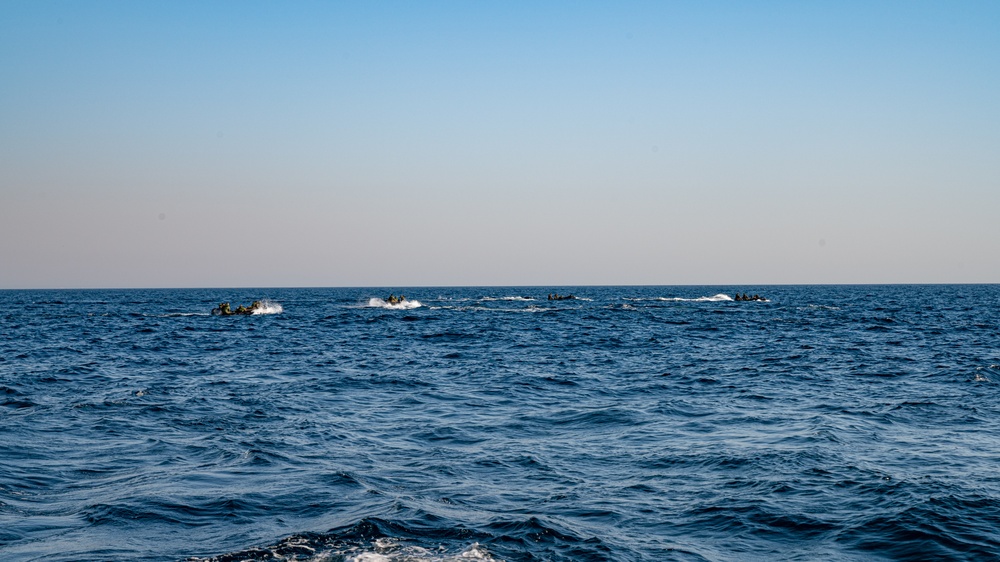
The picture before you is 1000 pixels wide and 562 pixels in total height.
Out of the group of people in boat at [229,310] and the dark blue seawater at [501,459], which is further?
the group of people in boat at [229,310]

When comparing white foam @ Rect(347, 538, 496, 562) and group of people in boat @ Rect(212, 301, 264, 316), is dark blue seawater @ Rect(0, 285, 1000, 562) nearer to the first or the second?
white foam @ Rect(347, 538, 496, 562)

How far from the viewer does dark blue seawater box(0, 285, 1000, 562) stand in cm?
1023

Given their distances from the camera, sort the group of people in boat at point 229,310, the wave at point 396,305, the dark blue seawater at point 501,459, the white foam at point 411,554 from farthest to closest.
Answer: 1. the wave at point 396,305
2. the group of people in boat at point 229,310
3. the dark blue seawater at point 501,459
4. the white foam at point 411,554

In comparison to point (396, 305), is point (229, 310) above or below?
above

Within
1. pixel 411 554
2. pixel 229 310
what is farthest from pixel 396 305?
pixel 411 554

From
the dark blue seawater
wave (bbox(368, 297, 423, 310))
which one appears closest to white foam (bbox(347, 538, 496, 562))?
the dark blue seawater

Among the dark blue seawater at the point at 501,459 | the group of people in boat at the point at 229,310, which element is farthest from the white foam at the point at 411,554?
the group of people in boat at the point at 229,310

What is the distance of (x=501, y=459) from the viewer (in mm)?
15062

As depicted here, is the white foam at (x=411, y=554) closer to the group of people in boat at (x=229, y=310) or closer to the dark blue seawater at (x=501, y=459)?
the dark blue seawater at (x=501, y=459)

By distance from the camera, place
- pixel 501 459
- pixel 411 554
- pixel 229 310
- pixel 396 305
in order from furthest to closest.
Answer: pixel 396 305
pixel 229 310
pixel 501 459
pixel 411 554

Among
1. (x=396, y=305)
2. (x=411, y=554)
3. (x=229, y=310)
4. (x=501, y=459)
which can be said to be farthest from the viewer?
(x=396, y=305)

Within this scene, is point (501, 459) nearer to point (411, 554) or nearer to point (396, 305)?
point (411, 554)

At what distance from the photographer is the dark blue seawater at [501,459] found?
33.6 ft

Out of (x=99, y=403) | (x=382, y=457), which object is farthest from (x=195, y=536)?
(x=99, y=403)
